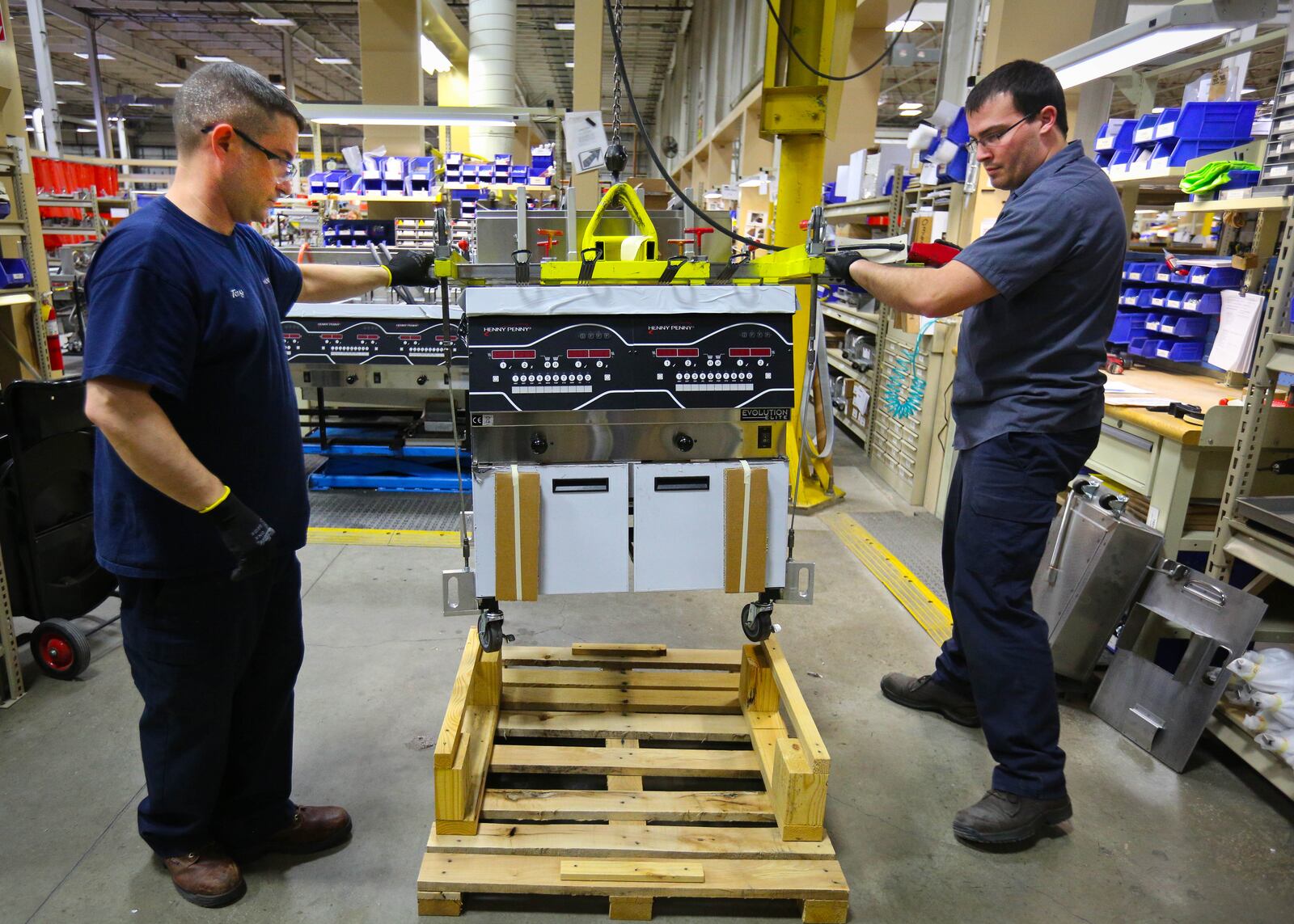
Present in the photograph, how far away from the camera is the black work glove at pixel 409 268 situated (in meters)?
2.20

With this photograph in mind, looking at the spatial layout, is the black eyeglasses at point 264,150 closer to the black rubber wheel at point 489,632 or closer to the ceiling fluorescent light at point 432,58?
the black rubber wheel at point 489,632

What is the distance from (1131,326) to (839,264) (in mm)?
2631

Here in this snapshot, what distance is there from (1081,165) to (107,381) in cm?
219

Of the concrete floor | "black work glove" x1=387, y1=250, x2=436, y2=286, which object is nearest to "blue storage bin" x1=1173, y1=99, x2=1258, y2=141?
the concrete floor

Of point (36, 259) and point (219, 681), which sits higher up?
point (36, 259)

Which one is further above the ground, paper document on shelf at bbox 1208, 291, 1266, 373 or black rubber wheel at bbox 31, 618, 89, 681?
paper document on shelf at bbox 1208, 291, 1266, 373

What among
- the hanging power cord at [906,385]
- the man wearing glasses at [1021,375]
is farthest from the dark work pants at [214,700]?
the hanging power cord at [906,385]

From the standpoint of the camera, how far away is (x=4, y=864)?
1.90m

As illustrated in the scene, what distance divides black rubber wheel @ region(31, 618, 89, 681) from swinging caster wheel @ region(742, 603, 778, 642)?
2.19 m

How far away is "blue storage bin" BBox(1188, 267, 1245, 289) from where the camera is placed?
3.34 meters

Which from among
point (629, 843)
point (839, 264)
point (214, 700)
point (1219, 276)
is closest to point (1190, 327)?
point (1219, 276)

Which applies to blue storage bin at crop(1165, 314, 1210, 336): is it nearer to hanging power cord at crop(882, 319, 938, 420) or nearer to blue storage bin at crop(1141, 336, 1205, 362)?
blue storage bin at crop(1141, 336, 1205, 362)

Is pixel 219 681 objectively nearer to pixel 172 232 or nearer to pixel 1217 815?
pixel 172 232

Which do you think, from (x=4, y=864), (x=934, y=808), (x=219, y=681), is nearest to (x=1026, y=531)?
(x=934, y=808)
